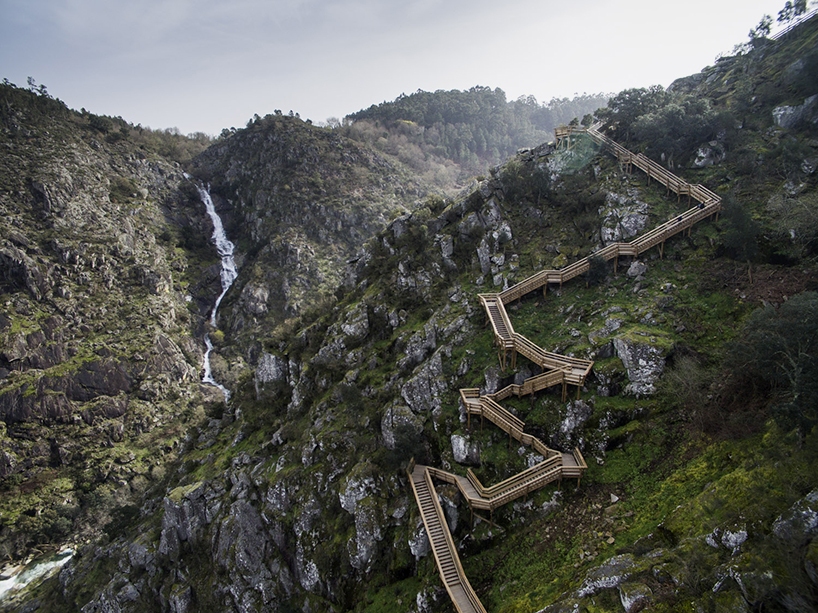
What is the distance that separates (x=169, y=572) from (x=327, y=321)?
24.6 metres

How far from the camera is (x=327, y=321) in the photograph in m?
44.6

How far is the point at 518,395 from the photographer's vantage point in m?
27.8

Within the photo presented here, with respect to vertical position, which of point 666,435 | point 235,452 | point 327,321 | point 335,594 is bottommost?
point 335,594

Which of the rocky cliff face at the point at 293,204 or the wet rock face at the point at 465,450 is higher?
the rocky cliff face at the point at 293,204

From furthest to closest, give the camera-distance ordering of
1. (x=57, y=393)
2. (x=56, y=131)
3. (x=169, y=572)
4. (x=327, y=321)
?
(x=56, y=131) → (x=57, y=393) → (x=327, y=321) → (x=169, y=572)

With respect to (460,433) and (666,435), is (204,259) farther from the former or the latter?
(666,435)

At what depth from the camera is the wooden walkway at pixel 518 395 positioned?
2298 cm

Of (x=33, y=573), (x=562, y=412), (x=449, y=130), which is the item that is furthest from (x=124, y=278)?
(x=449, y=130)

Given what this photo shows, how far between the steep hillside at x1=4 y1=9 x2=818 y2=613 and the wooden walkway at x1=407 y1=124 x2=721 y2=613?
77 centimetres

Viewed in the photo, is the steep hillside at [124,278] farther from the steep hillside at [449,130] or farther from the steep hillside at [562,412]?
the steep hillside at [449,130]

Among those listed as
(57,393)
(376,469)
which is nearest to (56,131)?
(57,393)

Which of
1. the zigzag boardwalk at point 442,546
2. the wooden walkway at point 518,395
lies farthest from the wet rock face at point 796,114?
the zigzag boardwalk at point 442,546

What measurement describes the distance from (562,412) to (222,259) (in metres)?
95.6

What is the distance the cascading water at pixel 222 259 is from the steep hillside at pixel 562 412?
34.0 meters
